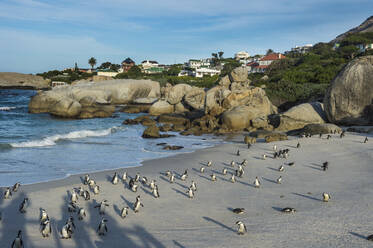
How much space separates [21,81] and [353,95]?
12752 cm

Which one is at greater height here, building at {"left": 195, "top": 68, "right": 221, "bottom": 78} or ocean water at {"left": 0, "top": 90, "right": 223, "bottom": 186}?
building at {"left": 195, "top": 68, "right": 221, "bottom": 78}

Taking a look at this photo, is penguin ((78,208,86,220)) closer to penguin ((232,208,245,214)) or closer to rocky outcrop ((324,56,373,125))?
penguin ((232,208,245,214))

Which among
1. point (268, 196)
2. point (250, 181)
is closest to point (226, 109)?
point (250, 181)

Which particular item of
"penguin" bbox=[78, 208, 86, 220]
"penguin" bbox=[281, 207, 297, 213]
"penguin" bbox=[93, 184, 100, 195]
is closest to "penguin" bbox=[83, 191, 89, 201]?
"penguin" bbox=[93, 184, 100, 195]

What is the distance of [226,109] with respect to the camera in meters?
39.9

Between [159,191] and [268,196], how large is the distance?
4.47m

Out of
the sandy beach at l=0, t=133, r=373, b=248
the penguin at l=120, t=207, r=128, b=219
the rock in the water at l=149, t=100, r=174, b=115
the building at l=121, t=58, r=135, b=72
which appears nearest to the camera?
the sandy beach at l=0, t=133, r=373, b=248

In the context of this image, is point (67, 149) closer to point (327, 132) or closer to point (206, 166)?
point (206, 166)

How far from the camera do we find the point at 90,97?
195 feet

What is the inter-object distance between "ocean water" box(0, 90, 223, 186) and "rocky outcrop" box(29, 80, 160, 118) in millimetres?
6882

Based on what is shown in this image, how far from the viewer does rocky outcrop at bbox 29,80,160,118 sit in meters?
48.2

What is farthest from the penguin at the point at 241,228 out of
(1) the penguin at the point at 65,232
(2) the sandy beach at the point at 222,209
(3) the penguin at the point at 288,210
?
(1) the penguin at the point at 65,232

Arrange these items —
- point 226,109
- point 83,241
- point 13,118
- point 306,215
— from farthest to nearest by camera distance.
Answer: point 13,118
point 226,109
point 306,215
point 83,241

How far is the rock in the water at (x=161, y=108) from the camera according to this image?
1993 inches
